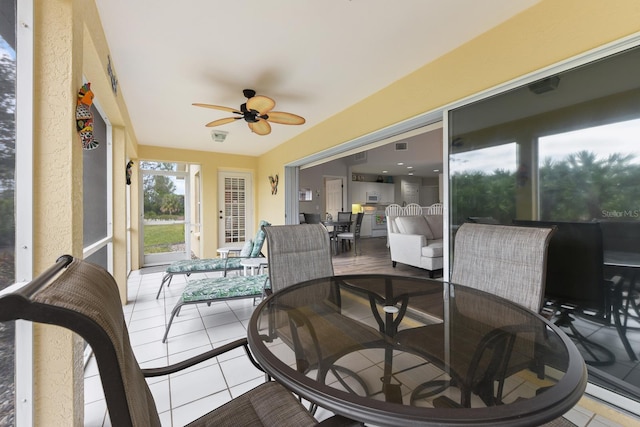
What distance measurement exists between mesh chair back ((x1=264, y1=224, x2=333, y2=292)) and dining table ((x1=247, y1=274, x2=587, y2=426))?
0.24 m

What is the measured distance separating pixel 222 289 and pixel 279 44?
7.24 feet

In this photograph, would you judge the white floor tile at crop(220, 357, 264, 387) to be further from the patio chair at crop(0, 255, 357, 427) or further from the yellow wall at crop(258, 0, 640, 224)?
the yellow wall at crop(258, 0, 640, 224)

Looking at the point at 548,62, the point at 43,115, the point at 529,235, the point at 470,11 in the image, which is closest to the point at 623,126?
the point at 548,62

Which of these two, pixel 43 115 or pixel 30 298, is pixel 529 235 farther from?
pixel 43 115

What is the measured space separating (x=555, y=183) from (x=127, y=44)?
3158 millimetres

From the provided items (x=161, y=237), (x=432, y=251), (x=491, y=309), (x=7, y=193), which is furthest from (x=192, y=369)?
(x=161, y=237)

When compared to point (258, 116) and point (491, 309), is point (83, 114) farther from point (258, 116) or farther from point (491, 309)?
point (491, 309)

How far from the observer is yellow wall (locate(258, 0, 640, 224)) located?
144 cm

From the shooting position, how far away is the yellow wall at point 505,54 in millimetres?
1439

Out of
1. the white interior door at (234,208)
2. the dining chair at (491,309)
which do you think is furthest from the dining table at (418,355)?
the white interior door at (234,208)

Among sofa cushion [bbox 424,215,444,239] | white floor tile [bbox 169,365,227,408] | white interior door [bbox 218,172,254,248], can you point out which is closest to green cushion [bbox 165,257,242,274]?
white floor tile [bbox 169,365,227,408]

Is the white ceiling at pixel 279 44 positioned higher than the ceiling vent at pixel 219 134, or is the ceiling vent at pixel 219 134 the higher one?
the white ceiling at pixel 279 44

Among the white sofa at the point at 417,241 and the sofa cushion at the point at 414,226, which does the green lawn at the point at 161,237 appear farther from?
the sofa cushion at the point at 414,226

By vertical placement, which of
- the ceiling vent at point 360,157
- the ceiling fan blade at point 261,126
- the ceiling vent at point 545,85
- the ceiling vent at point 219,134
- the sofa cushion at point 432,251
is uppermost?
the ceiling vent at point 360,157
